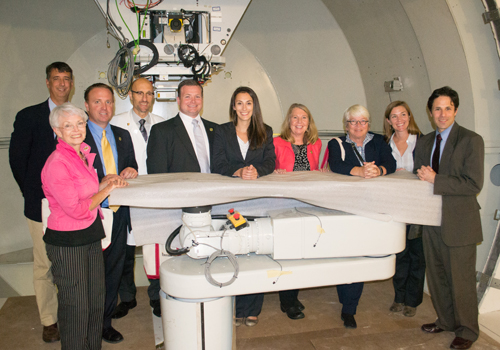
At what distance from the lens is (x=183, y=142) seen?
7.61 ft

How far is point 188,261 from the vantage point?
171 cm

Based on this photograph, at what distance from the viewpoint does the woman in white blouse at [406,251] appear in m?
2.52

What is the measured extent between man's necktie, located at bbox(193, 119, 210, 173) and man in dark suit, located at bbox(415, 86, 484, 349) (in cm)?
130

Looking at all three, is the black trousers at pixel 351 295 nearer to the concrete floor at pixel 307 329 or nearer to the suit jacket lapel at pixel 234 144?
the concrete floor at pixel 307 329

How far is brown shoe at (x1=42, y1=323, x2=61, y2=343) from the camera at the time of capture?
2316 millimetres

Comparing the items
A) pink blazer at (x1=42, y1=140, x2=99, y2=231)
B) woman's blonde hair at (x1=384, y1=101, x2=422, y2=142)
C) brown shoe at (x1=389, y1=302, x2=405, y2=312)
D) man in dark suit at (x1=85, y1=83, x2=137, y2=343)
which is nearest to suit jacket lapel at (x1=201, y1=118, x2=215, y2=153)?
man in dark suit at (x1=85, y1=83, x2=137, y2=343)

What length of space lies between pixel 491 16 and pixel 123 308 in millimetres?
3306

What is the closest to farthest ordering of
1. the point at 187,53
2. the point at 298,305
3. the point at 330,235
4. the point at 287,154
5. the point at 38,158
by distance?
the point at 330,235 → the point at 38,158 → the point at 287,154 → the point at 298,305 → the point at 187,53

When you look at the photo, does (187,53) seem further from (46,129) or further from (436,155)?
(436,155)

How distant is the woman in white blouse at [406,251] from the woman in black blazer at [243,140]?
0.94 metres

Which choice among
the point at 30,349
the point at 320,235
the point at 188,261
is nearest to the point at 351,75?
the point at 320,235

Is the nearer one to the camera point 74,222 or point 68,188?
point 68,188

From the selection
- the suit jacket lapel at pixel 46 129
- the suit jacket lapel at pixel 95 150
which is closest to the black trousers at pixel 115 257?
the suit jacket lapel at pixel 95 150

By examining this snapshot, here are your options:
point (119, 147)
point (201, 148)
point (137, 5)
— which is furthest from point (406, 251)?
point (137, 5)
